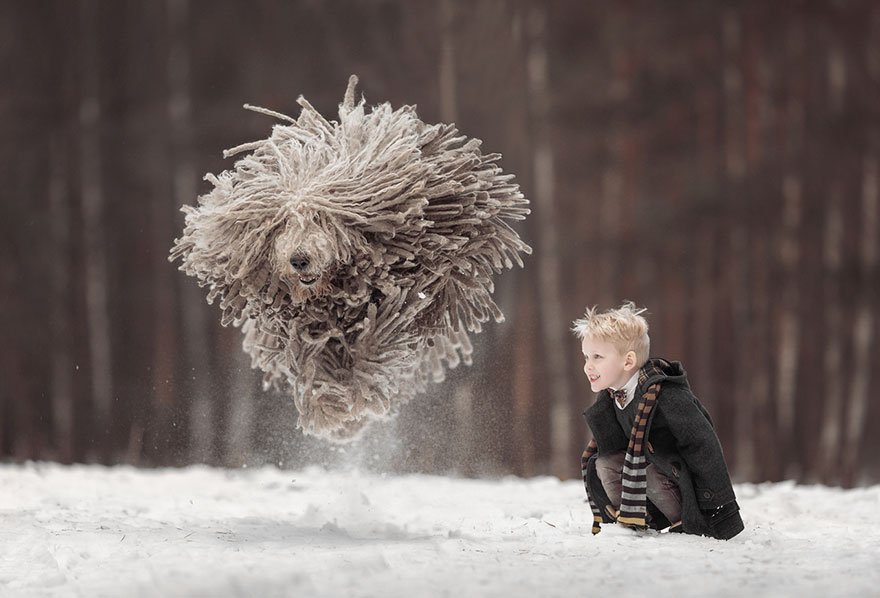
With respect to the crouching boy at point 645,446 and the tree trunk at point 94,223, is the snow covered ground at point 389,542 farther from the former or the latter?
the tree trunk at point 94,223

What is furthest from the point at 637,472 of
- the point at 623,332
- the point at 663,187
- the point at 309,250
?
the point at 663,187

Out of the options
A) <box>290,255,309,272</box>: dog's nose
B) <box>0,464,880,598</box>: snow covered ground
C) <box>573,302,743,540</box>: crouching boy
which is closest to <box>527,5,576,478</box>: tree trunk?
<box>0,464,880,598</box>: snow covered ground

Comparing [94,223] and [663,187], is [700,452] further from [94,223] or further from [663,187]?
[94,223]

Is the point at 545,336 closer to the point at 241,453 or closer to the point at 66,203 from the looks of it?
the point at 241,453

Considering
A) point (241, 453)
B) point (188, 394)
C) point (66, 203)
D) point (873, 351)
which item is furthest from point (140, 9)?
point (873, 351)

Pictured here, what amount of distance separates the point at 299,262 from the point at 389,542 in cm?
59

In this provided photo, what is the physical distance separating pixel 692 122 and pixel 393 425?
181cm

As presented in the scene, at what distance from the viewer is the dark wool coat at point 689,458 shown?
→ 2105 mm

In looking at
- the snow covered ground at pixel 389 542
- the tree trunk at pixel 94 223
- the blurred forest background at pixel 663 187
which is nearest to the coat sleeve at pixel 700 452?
the snow covered ground at pixel 389 542

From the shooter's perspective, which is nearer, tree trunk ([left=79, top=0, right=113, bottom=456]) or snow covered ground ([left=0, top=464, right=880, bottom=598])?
snow covered ground ([left=0, top=464, right=880, bottom=598])

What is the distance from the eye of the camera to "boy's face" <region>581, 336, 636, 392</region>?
7.21 feet

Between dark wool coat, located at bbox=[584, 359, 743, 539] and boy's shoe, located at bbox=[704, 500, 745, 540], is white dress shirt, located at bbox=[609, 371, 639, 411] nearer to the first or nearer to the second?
dark wool coat, located at bbox=[584, 359, 743, 539]

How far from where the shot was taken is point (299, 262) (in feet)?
7.03

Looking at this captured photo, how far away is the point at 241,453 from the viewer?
3.81m
